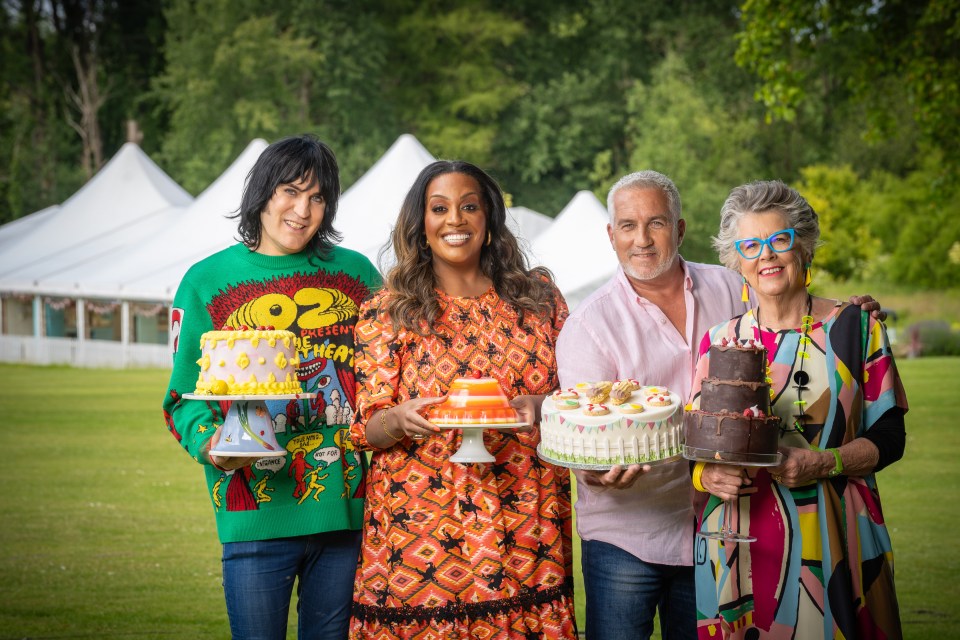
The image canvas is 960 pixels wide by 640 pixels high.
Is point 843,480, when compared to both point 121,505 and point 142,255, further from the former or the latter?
point 142,255

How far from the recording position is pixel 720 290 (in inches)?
141

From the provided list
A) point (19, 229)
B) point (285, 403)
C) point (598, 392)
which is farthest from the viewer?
point (19, 229)

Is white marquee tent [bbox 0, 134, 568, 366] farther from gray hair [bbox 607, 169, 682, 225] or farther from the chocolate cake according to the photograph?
the chocolate cake

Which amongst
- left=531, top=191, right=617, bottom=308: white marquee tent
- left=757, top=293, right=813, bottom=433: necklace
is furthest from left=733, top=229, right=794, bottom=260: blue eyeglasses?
left=531, top=191, right=617, bottom=308: white marquee tent

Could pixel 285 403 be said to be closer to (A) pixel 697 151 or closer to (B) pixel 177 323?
(B) pixel 177 323

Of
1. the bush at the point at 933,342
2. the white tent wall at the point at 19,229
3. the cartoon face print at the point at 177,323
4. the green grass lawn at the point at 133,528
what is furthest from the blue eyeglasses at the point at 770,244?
the white tent wall at the point at 19,229

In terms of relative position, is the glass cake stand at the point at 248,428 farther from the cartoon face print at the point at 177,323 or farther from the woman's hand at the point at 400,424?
the cartoon face print at the point at 177,323

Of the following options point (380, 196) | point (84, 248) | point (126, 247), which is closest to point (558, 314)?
point (380, 196)

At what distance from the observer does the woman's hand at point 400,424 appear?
313 cm

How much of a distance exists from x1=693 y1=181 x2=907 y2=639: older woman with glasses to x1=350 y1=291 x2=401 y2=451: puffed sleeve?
3.21 feet

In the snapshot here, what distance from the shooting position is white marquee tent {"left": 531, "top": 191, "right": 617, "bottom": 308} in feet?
70.3

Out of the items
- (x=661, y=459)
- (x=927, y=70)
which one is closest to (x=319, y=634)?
(x=661, y=459)

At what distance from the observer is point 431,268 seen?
357 cm

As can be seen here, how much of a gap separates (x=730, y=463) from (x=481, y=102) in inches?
1573
